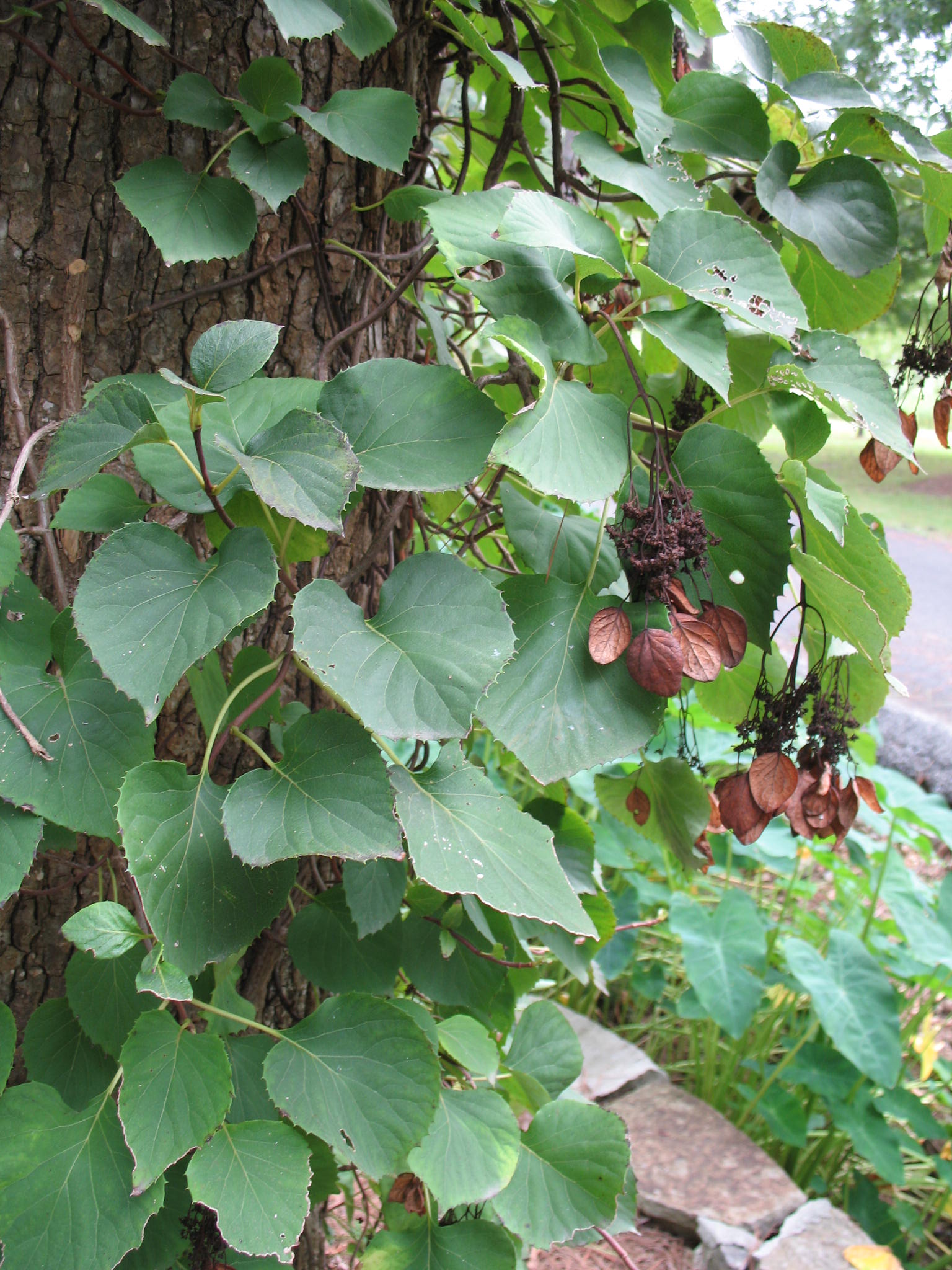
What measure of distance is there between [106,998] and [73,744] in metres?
0.23

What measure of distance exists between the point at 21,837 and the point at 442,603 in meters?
0.33

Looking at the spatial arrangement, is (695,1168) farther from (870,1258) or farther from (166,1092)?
(166,1092)

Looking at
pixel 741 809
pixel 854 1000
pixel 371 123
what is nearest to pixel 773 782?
pixel 741 809

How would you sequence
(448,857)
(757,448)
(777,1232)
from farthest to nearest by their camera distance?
(777,1232)
(757,448)
(448,857)

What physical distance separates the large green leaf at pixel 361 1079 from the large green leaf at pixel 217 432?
0.41 m

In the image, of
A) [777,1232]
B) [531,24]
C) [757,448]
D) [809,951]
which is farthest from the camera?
[809,951]

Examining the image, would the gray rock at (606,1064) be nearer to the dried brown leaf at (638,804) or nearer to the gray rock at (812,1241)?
the gray rock at (812,1241)

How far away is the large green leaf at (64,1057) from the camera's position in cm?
73

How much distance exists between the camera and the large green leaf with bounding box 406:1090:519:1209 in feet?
2.32

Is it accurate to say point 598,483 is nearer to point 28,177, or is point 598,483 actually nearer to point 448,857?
point 448,857

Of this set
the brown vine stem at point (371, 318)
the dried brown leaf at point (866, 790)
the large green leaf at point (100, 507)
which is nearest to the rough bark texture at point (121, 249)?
the brown vine stem at point (371, 318)

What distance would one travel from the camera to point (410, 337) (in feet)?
3.15

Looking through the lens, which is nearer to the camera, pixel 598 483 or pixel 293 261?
pixel 598 483

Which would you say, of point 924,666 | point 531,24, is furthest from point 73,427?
point 924,666
